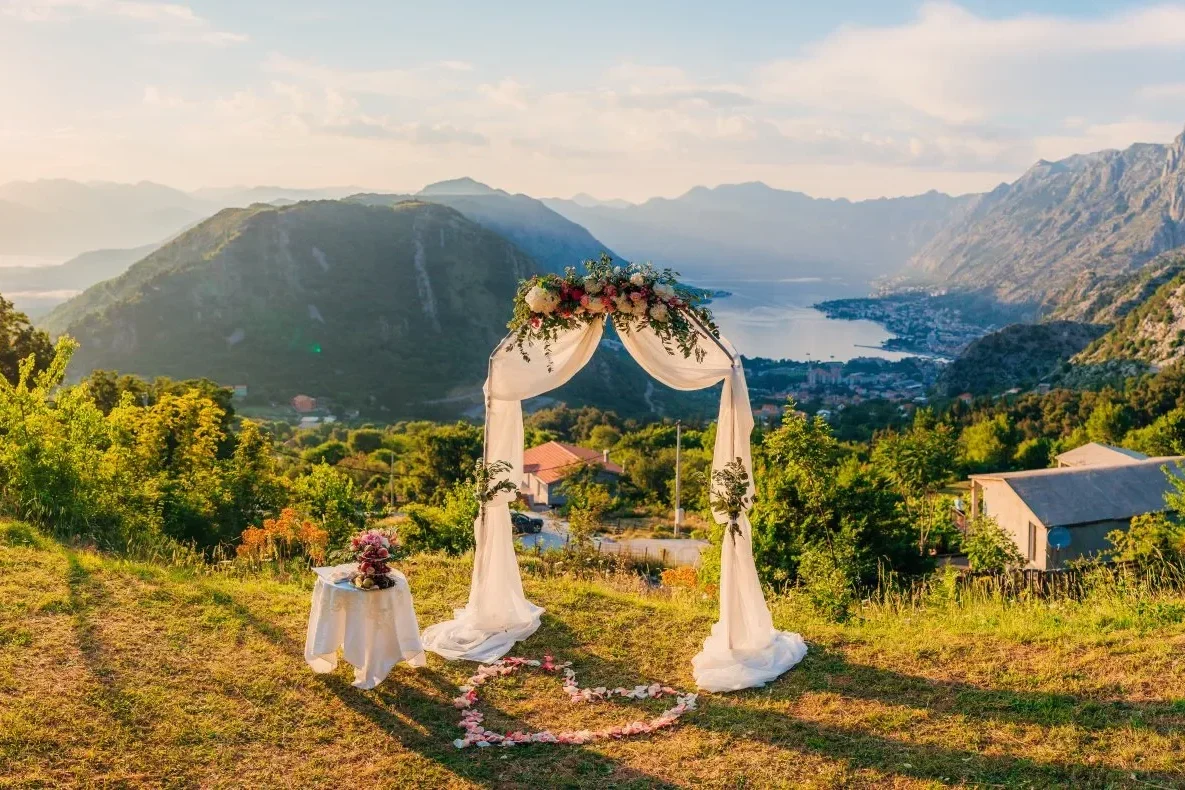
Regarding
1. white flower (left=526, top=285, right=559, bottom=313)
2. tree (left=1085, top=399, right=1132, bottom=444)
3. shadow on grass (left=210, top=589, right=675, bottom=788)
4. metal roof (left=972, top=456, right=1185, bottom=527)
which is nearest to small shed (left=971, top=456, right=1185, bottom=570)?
metal roof (left=972, top=456, right=1185, bottom=527)

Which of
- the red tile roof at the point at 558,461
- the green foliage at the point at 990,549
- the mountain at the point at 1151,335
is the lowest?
the red tile roof at the point at 558,461

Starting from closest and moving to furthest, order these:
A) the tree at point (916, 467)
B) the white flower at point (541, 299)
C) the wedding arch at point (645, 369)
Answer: the wedding arch at point (645, 369), the white flower at point (541, 299), the tree at point (916, 467)

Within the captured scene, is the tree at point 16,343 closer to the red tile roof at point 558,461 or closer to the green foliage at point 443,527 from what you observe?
the green foliage at point 443,527

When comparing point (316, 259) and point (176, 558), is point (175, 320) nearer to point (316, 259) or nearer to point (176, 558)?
point (316, 259)

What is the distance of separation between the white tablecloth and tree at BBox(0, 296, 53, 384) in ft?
68.0

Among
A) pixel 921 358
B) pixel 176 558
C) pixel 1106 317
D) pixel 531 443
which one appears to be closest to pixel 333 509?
pixel 176 558

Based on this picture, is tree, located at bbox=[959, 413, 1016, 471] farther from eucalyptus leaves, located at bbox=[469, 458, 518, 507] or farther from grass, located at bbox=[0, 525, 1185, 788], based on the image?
eucalyptus leaves, located at bbox=[469, 458, 518, 507]

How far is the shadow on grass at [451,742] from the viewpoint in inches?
207

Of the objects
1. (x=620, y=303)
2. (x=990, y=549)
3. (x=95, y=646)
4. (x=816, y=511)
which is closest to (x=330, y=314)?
(x=990, y=549)

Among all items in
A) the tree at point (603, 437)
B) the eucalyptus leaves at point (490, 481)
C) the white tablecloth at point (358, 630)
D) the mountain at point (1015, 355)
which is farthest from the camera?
the mountain at point (1015, 355)

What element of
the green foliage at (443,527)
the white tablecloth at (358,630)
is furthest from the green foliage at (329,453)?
the white tablecloth at (358,630)

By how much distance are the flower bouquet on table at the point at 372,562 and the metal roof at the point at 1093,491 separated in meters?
19.7

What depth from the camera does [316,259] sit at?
11788cm

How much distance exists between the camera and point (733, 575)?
708 cm
